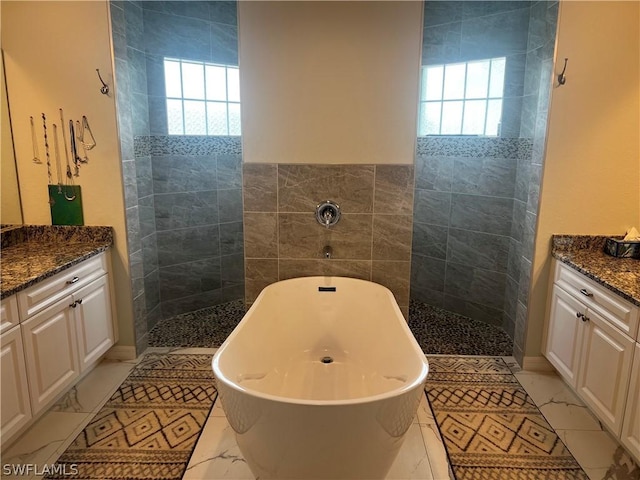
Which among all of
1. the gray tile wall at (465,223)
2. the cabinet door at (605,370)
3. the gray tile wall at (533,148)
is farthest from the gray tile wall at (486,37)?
the cabinet door at (605,370)

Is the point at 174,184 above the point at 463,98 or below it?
below

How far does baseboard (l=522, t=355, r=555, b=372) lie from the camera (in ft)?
9.66

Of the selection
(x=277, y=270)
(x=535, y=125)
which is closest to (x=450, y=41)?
(x=535, y=125)

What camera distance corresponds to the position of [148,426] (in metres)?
2.37

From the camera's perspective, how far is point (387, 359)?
8.00 feet

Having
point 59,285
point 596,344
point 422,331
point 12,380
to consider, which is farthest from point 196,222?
point 596,344

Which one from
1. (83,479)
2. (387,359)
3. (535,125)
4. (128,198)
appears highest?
(535,125)

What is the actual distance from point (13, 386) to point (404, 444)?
1.86 metres

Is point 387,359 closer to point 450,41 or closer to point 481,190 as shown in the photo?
point 481,190

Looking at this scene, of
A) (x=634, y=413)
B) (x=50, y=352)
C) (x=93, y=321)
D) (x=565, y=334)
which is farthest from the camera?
(x=93, y=321)

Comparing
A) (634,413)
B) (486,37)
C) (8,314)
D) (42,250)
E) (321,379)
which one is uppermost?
(486,37)

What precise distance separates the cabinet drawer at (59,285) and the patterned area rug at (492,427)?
84.5 inches

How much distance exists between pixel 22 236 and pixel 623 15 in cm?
383

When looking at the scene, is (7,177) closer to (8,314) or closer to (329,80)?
(8,314)
